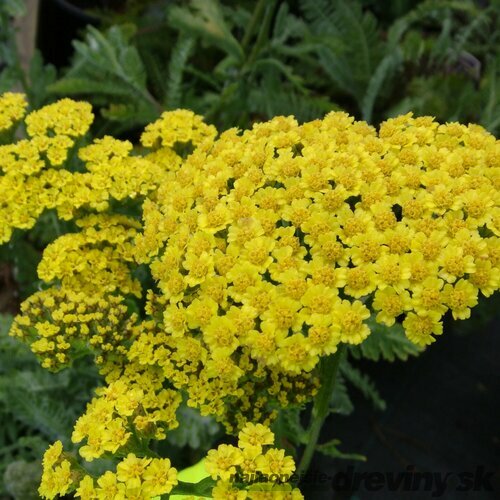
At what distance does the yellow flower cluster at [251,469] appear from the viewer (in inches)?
35.5

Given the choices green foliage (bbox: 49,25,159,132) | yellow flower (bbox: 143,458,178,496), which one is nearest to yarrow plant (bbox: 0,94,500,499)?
yellow flower (bbox: 143,458,178,496)

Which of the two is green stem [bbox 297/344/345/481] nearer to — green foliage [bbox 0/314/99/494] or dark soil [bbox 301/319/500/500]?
dark soil [bbox 301/319/500/500]

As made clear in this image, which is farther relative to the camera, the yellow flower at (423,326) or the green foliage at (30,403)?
the green foliage at (30,403)

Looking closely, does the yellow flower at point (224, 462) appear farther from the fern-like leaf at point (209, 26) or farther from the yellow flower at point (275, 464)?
the fern-like leaf at point (209, 26)

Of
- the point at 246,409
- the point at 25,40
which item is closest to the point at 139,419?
the point at 246,409

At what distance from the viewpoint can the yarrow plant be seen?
90 cm

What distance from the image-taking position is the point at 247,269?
36.6 inches

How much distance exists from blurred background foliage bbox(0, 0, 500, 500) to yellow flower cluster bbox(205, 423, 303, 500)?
0.38 m

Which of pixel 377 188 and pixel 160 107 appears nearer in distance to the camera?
pixel 377 188

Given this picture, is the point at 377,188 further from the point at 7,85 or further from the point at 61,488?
the point at 7,85

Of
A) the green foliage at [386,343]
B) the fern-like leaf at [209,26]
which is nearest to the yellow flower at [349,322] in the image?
the green foliage at [386,343]

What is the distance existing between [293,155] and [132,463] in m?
0.52

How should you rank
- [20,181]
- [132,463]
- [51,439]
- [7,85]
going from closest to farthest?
1. [132,463]
2. [20,181]
3. [51,439]
4. [7,85]

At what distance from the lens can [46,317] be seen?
1.12 metres
